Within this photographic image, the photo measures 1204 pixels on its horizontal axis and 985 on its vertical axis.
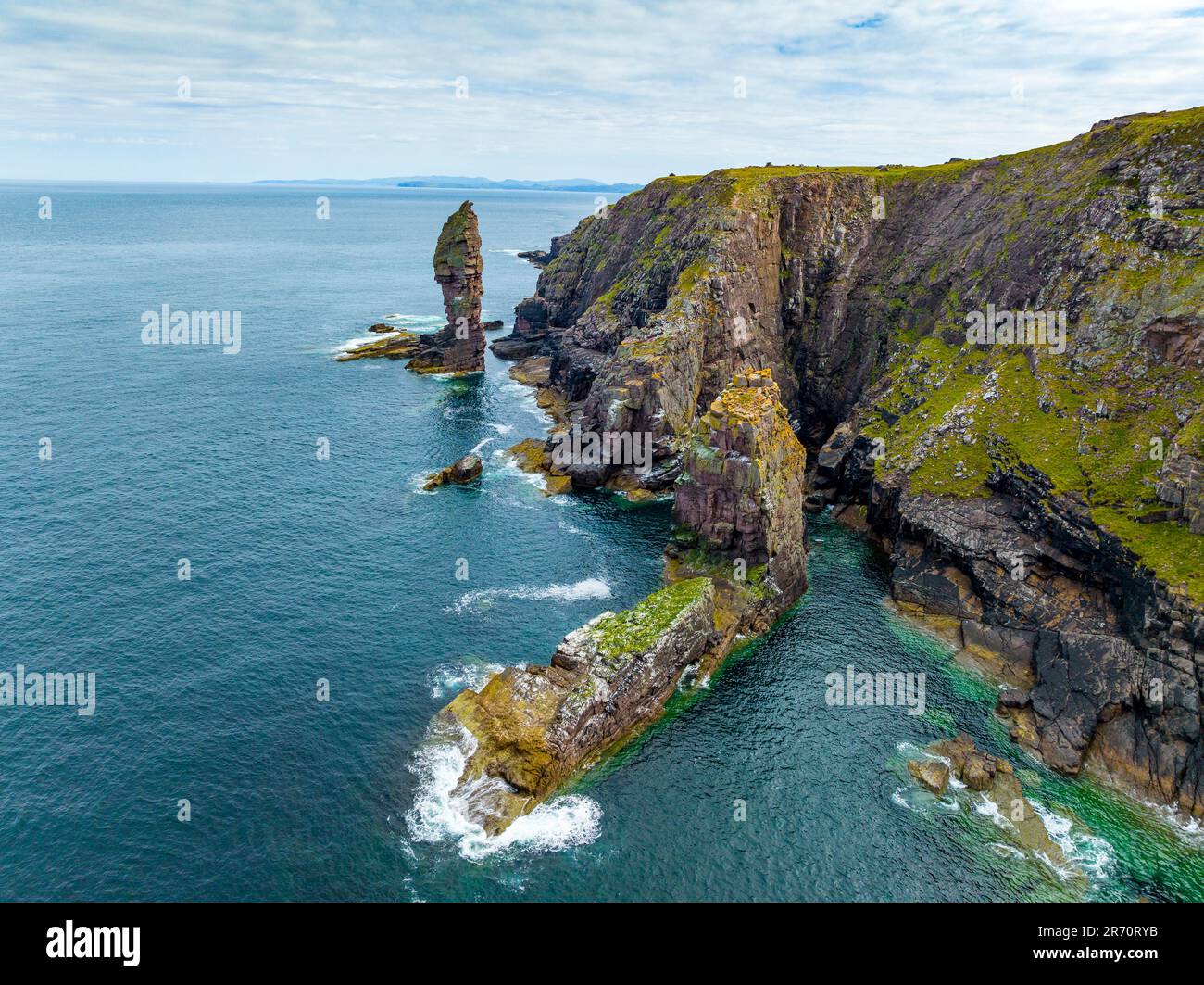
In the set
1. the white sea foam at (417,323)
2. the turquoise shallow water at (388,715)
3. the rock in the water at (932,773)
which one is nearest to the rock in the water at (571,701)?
the turquoise shallow water at (388,715)

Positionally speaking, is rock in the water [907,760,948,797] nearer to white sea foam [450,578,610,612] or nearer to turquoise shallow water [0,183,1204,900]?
turquoise shallow water [0,183,1204,900]

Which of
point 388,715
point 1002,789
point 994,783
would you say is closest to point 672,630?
point 388,715

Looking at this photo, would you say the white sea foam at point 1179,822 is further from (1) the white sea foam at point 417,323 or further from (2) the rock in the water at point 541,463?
(1) the white sea foam at point 417,323

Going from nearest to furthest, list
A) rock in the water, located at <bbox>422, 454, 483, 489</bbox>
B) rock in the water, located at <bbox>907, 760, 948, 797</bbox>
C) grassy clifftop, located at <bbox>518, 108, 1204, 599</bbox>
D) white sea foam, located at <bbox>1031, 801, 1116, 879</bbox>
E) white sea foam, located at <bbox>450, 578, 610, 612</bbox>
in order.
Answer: white sea foam, located at <bbox>1031, 801, 1116, 879</bbox> < rock in the water, located at <bbox>907, 760, 948, 797</bbox> < grassy clifftop, located at <bbox>518, 108, 1204, 599</bbox> < white sea foam, located at <bbox>450, 578, 610, 612</bbox> < rock in the water, located at <bbox>422, 454, 483, 489</bbox>

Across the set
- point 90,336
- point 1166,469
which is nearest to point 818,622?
point 1166,469

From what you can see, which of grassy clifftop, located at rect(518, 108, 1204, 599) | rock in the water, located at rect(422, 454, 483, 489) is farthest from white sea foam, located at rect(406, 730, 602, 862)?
rock in the water, located at rect(422, 454, 483, 489)
